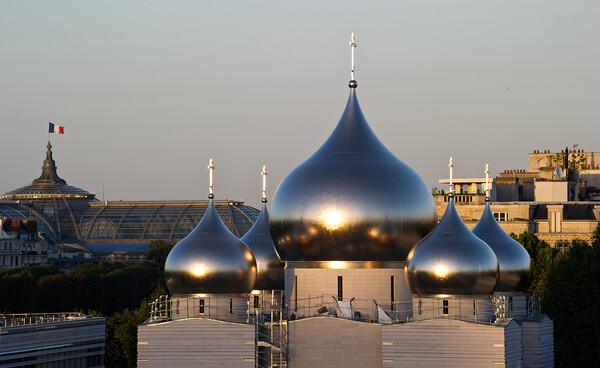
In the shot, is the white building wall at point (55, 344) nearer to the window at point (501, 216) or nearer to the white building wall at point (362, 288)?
the white building wall at point (362, 288)

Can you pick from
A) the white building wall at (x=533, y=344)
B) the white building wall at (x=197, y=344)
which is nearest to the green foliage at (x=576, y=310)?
the white building wall at (x=533, y=344)

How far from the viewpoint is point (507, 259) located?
64938mm

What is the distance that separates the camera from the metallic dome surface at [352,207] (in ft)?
197

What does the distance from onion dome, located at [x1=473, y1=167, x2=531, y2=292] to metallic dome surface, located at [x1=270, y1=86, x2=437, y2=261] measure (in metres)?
4.47

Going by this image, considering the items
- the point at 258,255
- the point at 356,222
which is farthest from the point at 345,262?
the point at 258,255

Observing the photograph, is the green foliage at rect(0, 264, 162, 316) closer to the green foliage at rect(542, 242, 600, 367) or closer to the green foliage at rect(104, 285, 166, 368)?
the green foliage at rect(104, 285, 166, 368)

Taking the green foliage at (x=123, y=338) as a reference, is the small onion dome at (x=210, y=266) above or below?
Answer: above

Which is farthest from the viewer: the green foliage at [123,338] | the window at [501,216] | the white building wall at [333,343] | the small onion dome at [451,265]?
the window at [501,216]

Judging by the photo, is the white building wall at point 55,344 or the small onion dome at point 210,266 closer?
the small onion dome at point 210,266

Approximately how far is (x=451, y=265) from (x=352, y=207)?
5.52 meters

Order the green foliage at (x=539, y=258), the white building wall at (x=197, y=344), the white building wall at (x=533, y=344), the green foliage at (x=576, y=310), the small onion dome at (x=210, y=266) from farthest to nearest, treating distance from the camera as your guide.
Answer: the green foliage at (x=539, y=258) → the green foliage at (x=576, y=310) → the white building wall at (x=533, y=344) → the small onion dome at (x=210, y=266) → the white building wall at (x=197, y=344)

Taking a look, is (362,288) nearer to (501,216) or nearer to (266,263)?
(266,263)

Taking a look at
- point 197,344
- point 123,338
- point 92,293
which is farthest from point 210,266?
point 92,293

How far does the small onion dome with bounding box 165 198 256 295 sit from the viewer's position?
5975 cm
